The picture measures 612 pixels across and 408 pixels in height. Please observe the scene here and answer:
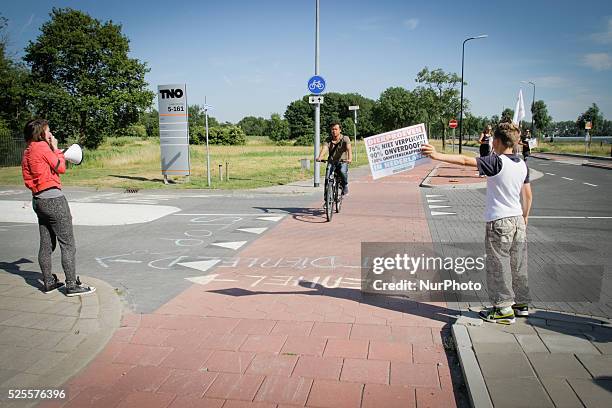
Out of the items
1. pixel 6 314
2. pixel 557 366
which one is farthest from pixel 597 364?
pixel 6 314

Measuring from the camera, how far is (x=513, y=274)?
374 cm

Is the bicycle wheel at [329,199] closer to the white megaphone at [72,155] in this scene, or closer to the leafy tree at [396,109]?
the white megaphone at [72,155]

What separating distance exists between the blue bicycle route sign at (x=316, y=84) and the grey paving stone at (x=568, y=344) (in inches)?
472

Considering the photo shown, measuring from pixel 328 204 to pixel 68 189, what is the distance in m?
10.9

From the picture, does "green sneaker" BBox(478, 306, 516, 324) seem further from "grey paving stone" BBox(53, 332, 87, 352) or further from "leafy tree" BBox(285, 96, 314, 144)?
"leafy tree" BBox(285, 96, 314, 144)

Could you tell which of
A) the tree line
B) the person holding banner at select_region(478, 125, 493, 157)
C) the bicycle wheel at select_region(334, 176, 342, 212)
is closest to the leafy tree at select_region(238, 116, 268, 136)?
the tree line

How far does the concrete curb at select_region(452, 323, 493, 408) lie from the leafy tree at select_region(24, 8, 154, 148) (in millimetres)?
40124

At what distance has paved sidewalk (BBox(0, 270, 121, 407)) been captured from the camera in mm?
2975

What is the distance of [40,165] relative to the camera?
4.29m

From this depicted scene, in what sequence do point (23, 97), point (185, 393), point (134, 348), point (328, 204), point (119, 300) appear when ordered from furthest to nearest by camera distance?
point (23, 97)
point (328, 204)
point (119, 300)
point (134, 348)
point (185, 393)

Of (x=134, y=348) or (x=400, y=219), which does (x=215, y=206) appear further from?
(x=134, y=348)

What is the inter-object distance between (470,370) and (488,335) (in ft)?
2.09

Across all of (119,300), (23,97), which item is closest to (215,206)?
(119,300)

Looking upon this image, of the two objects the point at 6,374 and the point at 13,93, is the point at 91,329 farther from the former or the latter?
the point at 13,93
